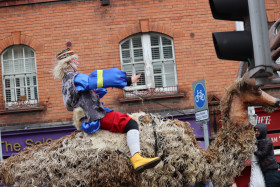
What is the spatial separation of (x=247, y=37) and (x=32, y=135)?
32.6ft

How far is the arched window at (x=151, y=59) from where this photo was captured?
13188mm

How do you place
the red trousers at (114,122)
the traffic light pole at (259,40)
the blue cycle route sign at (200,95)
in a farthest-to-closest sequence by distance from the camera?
1. the blue cycle route sign at (200,95)
2. the red trousers at (114,122)
3. the traffic light pole at (259,40)

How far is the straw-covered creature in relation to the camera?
5.09 metres

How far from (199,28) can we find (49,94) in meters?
4.88

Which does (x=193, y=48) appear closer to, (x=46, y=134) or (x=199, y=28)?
(x=199, y=28)

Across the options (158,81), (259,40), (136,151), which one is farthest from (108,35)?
(259,40)

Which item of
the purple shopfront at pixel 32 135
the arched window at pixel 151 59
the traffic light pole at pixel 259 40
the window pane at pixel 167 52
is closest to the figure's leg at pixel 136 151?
the traffic light pole at pixel 259 40

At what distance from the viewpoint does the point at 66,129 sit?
41.9 feet

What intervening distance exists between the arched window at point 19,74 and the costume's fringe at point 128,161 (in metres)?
8.01

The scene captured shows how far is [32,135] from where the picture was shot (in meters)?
12.9

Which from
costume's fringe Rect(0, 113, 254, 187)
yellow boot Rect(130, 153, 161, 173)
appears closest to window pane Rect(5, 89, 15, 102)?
costume's fringe Rect(0, 113, 254, 187)

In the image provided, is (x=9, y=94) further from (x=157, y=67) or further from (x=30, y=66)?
(x=157, y=67)

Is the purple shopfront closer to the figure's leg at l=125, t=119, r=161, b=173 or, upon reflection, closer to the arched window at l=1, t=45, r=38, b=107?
the arched window at l=1, t=45, r=38, b=107

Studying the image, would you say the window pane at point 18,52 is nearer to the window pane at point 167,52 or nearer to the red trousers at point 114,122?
the window pane at point 167,52
